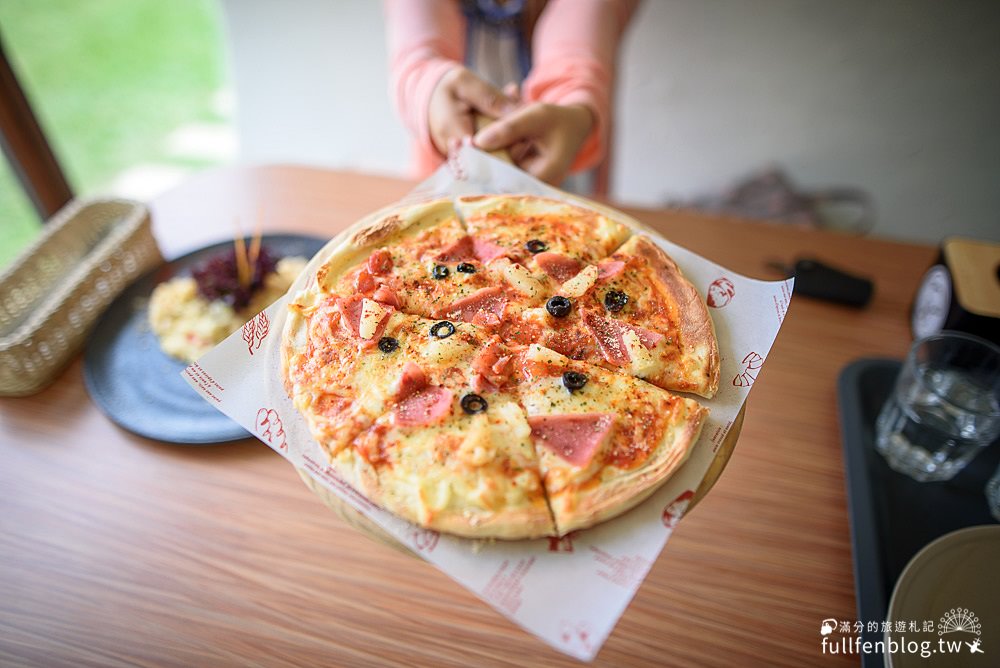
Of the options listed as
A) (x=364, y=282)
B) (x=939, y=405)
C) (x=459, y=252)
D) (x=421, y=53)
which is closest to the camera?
(x=364, y=282)

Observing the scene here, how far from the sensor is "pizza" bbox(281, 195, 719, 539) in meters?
1.23

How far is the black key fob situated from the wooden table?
14.5 inches

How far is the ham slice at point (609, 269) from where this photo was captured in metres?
1.57

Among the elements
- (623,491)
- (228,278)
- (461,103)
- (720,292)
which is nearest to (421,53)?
(461,103)

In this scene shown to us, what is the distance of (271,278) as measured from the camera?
91.9 inches

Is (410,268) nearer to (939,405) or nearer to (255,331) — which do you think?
(255,331)

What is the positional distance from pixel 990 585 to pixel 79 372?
2786mm

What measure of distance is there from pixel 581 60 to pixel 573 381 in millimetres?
1471

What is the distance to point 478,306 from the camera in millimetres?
1542

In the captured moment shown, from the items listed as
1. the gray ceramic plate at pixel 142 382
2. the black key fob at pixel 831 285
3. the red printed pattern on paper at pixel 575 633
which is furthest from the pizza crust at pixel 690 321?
the gray ceramic plate at pixel 142 382

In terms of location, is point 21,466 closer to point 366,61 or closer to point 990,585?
point 990,585

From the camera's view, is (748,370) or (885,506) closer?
(748,370)

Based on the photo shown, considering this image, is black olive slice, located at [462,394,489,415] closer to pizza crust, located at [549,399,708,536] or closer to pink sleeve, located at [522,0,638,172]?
pizza crust, located at [549,399,708,536]

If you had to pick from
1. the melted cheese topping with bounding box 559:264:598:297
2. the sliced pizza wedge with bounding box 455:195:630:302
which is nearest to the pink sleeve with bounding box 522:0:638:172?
the sliced pizza wedge with bounding box 455:195:630:302
